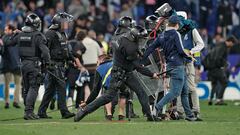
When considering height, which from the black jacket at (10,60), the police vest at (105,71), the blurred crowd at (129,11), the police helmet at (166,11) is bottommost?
the police vest at (105,71)

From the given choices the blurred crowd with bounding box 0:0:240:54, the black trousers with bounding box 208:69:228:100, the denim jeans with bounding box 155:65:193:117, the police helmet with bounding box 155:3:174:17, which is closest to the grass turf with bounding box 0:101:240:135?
the denim jeans with bounding box 155:65:193:117

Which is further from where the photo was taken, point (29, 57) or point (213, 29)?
point (213, 29)

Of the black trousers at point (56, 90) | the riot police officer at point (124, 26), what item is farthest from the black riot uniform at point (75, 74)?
the riot police officer at point (124, 26)

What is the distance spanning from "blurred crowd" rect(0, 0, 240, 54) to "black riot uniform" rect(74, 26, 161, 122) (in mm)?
15058

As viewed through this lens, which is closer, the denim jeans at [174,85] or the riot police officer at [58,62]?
the denim jeans at [174,85]

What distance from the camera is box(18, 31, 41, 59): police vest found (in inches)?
848

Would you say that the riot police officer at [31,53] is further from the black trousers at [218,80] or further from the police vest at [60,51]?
the black trousers at [218,80]

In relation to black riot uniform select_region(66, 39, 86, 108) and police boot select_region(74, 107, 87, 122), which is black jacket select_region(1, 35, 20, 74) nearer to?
black riot uniform select_region(66, 39, 86, 108)

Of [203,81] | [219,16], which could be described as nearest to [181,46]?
[203,81]

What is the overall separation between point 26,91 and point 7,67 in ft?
20.5

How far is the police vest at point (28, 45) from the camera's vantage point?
21547 millimetres

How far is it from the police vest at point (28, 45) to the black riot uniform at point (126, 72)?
2.40m

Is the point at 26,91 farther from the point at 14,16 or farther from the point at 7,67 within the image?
the point at 14,16

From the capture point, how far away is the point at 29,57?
21656 mm
